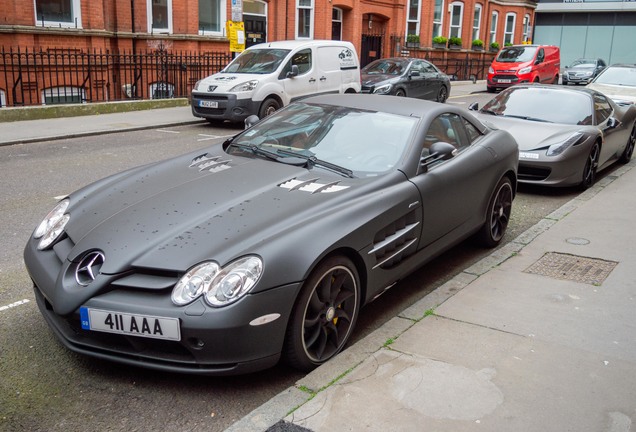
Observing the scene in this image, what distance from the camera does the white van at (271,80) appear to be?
1374cm

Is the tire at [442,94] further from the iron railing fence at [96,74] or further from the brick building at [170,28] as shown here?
the iron railing fence at [96,74]

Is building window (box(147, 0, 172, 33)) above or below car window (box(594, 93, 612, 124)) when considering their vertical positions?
above

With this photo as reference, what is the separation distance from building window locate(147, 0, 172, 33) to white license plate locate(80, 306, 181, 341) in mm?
17264

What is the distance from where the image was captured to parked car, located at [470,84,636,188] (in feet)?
28.2

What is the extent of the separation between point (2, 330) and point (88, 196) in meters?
1.00

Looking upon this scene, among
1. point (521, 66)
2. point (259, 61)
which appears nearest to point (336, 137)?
point (259, 61)

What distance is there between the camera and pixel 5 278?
16.4 feet

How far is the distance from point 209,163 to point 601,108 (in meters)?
7.41

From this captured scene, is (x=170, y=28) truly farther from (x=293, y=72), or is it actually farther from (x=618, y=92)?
(x=618, y=92)

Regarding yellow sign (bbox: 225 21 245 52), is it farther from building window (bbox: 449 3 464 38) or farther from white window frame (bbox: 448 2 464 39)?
building window (bbox: 449 3 464 38)

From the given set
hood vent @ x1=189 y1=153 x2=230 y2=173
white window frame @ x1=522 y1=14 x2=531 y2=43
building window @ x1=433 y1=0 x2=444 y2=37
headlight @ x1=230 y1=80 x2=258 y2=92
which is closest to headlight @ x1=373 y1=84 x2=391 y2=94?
headlight @ x1=230 y1=80 x2=258 y2=92

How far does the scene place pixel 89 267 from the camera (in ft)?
11.3

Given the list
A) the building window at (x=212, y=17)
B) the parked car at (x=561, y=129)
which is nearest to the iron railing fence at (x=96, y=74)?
the building window at (x=212, y=17)

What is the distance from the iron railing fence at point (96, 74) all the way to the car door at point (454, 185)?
12.7 meters
